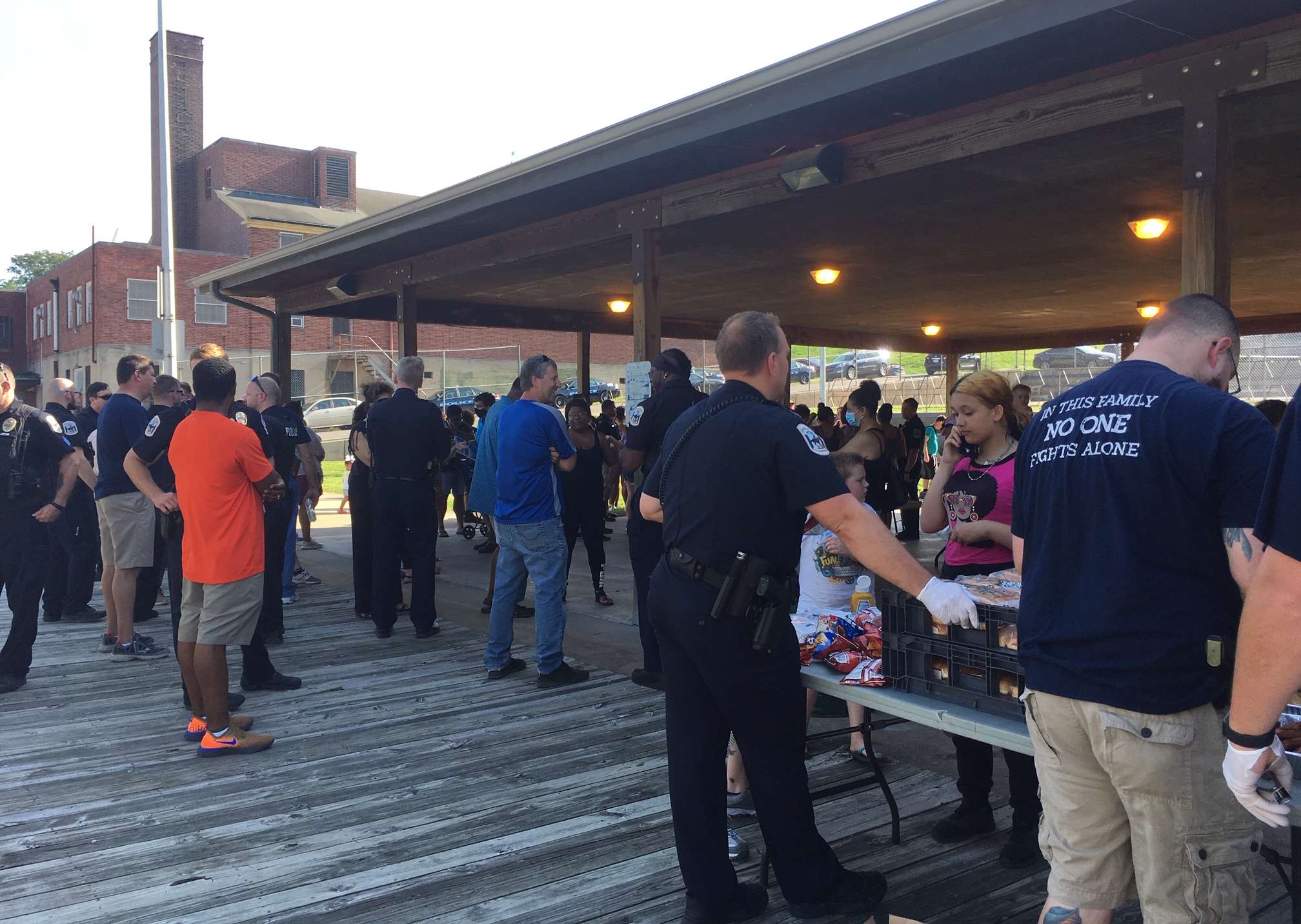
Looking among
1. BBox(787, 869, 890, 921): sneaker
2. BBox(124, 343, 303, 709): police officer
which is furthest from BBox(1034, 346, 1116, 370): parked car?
BBox(787, 869, 890, 921): sneaker

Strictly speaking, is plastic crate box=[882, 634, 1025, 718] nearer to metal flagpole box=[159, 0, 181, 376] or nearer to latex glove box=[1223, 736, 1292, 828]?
latex glove box=[1223, 736, 1292, 828]

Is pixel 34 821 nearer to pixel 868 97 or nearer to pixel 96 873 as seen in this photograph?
pixel 96 873

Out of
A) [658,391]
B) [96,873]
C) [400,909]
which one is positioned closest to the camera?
[400,909]

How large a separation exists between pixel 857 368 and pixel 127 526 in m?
36.9

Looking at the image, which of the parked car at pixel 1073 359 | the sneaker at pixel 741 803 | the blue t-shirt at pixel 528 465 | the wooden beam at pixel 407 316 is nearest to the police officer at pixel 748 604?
the sneaker at pixel 741 803

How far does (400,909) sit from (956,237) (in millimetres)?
7414

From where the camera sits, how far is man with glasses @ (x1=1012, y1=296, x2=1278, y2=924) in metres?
1.99

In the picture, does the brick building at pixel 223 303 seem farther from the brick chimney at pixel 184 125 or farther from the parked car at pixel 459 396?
the parked car at pixel 459 396

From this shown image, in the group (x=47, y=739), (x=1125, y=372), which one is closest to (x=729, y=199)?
(x=1125, y=372)

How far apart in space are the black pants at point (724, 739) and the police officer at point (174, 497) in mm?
3063

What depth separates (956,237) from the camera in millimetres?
8727

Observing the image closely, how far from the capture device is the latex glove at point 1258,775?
174 centimetres

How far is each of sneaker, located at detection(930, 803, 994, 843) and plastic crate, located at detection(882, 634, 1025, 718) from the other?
0.88 meters

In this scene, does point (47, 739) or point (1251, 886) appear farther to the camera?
point (47, 739)
